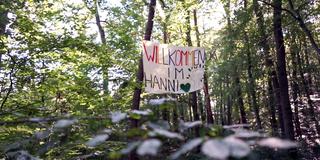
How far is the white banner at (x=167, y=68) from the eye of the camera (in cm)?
613

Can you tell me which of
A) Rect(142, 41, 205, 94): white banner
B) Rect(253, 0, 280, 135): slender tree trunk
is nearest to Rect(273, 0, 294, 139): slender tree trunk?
Rect(253, 0, 280, 135): slender tree trunk

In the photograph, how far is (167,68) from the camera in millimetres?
6148

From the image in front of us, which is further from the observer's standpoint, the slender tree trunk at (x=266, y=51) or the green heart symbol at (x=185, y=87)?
the slender tree trunk at (x=266, y=51)

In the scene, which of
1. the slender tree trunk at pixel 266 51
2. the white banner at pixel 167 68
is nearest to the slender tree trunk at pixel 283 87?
the slender tree trunk at pixel 266 51

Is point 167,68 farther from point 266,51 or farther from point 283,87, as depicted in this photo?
point 266,51

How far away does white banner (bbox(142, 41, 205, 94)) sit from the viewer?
6.13 meters

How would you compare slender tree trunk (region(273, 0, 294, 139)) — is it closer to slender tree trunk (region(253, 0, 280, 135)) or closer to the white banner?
slender tree trunk (region(253, 0, 280, 135))

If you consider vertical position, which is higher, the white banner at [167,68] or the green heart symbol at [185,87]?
the white banner at [167,68]

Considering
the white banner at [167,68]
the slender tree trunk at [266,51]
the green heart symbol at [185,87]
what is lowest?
the green heart symbol at [185,87]

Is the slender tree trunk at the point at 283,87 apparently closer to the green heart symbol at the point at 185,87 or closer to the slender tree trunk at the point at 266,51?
the slender tree trunk at the point at 266,51

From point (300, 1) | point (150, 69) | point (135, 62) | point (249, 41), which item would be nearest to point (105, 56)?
point (150, 69)

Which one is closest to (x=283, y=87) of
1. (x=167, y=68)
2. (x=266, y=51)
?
(x=266, y=51)

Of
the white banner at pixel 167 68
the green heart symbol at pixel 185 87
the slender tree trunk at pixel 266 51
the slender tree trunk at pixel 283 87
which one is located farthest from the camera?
the slender tree trunk at pixel 266 51

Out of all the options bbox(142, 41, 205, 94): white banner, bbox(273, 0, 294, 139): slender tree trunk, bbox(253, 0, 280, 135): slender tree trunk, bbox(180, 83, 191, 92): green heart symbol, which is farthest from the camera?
bbox(253, 0, 280, 135): slender tree trunk
